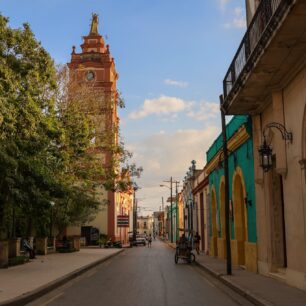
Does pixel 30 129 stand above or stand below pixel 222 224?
above

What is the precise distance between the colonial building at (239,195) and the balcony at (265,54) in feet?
8.47

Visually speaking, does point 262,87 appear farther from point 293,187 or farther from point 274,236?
point 274,236

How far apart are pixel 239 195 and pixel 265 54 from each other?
11.9 meters

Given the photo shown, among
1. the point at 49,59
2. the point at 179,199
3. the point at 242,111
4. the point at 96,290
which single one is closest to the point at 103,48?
the point at 179,199

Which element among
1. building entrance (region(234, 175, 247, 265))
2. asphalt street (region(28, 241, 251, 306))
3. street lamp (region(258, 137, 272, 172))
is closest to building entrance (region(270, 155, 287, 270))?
street lamp (region(258, 137, 272, 172))

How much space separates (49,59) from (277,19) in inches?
570

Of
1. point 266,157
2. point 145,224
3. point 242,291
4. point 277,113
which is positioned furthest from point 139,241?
point 145,224

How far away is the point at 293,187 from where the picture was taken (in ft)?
45.7

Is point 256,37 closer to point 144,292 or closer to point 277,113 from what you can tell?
point 277,113

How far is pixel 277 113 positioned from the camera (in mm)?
14852

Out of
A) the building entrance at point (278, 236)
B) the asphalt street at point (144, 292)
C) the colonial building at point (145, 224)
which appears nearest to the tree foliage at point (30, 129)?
the asphalt street at point (144, 292)

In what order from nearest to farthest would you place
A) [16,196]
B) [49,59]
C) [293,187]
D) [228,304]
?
1. [228,304]
2. [293,187]
3. [16,196]
4. [49,59]

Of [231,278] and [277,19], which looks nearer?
[277,19]

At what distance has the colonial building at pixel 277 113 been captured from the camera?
456 inches
